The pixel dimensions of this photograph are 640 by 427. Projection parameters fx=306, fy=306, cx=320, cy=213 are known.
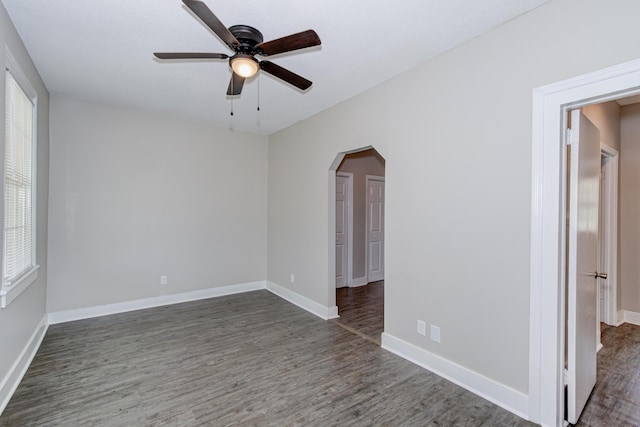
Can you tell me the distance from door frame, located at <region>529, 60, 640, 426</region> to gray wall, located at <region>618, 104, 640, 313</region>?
280 centimetres

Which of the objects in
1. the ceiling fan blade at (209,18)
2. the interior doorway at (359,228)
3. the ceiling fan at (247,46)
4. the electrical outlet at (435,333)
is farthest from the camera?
the interior doorway at (359,228)

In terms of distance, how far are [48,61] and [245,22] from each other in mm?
2081

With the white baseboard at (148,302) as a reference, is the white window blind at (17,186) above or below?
above

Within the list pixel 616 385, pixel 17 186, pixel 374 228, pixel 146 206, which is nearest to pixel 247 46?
pixel 17 186

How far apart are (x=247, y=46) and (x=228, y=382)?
253 cm

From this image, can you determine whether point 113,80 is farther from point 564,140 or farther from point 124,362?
point 564,140

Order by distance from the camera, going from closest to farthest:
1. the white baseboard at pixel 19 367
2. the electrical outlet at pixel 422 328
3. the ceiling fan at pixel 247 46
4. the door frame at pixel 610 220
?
the ceiling fan at pixel 247 46 < the white baseboard at pixel 19 367 < the electrical outlet at pixel 422 328 < the door frame at pixel 610 220

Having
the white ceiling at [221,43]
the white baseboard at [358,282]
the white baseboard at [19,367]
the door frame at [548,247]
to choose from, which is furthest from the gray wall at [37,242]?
the white baseboard at [358,282]

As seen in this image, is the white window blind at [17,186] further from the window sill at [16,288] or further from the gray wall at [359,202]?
the gray wall at [359,202]

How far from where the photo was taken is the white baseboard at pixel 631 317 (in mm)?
3682

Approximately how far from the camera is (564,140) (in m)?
1.95

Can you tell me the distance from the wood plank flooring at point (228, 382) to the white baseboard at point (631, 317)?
2.98 m

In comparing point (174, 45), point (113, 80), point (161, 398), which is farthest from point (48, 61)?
point (161, 398)

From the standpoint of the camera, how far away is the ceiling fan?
1.66 meters
